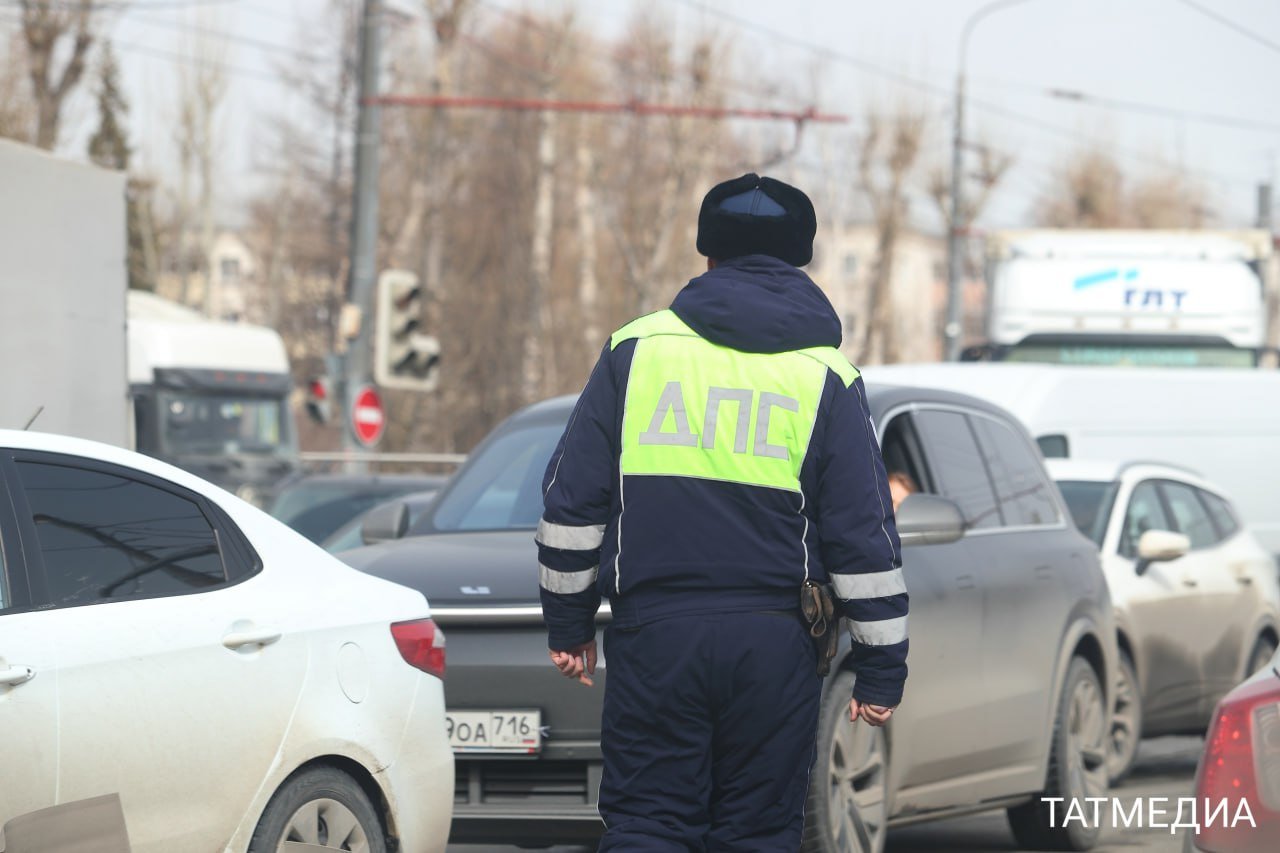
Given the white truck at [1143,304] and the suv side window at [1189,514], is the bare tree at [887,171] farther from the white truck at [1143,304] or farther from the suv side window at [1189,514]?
the suv side window at [1189,514]

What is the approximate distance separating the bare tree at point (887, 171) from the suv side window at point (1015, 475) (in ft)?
141

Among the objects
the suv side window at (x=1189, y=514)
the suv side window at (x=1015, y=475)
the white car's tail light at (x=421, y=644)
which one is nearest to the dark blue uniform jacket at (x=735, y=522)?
the white car's tail light at (x=421, y=644)

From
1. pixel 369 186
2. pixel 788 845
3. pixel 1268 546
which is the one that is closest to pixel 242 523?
pixel 788 845

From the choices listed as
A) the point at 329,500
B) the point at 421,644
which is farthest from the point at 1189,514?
the point at 421,644

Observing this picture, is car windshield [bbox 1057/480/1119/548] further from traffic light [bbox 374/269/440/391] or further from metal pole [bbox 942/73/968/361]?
metal pole [bbox 942/73/968/361]

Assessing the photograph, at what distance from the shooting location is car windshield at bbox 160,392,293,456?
2525cm

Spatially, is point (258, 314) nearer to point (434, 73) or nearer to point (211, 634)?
point (434, 73)

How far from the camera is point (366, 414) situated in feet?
67.5

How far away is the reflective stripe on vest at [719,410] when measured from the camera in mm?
4492

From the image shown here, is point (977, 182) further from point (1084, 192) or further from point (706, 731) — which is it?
point (706, 731)

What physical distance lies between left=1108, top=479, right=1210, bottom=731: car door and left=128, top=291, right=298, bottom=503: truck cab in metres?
14.2

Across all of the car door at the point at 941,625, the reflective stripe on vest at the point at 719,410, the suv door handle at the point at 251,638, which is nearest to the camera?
the reflective stripe on vest at the point at 719,410

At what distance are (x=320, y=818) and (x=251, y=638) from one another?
54 centimetres

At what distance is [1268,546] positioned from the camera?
1700cm
